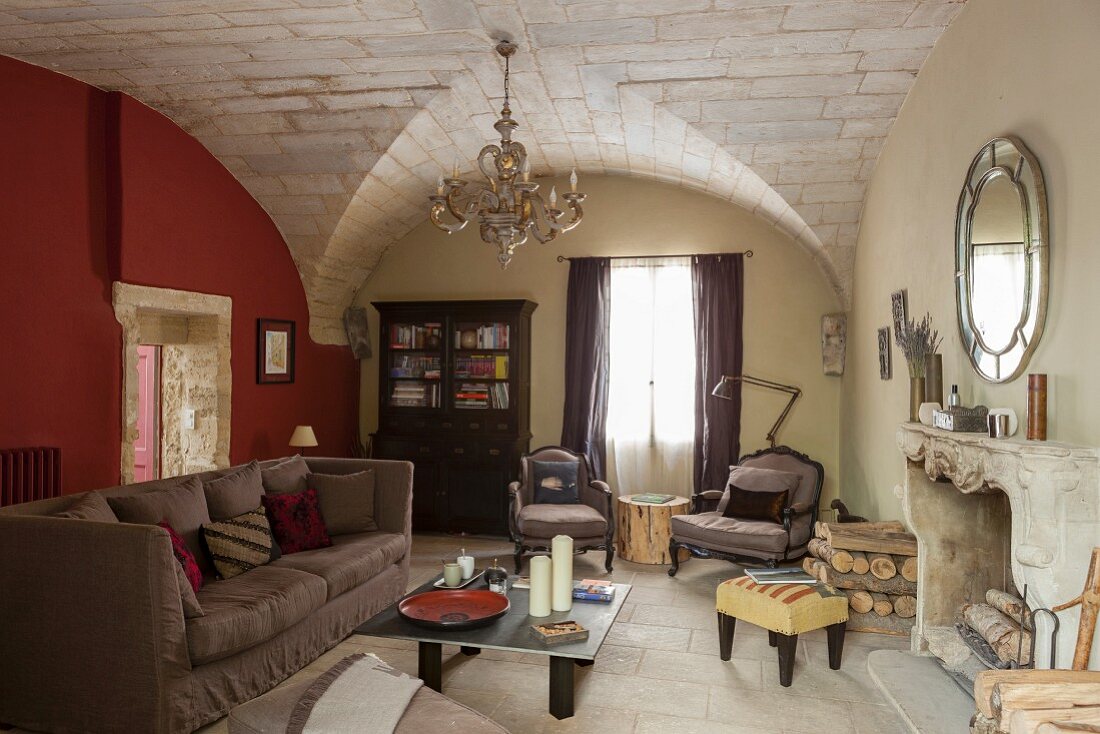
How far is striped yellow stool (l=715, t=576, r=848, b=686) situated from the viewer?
367cm

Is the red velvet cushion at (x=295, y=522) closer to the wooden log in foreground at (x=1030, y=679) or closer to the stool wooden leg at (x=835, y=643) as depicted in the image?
the stool wooden leg at (x=835, y=643)

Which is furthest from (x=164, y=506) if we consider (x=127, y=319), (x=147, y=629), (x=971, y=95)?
(x=971, y=95)

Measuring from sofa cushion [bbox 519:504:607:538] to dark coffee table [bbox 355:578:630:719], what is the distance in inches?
77.2

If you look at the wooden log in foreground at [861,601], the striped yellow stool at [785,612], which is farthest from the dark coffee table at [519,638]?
the wooden log in foreground at [861,601]

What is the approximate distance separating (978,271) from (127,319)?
15.6ft

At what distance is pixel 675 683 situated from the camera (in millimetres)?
3729

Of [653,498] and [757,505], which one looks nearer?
[757,505]

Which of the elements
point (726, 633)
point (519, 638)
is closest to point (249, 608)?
point (519, 638)

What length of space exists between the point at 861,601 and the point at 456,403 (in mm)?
3766

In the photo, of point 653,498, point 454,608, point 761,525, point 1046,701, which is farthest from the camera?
point 653,498

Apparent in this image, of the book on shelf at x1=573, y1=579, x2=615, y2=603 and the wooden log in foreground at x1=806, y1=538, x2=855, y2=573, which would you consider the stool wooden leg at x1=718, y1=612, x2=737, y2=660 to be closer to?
the book on shelf at x1=573, y1=579, x2=615, y2=603

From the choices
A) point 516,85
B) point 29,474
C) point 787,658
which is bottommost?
point 787,658

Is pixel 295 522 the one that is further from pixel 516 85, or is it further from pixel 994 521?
pixel 994 521

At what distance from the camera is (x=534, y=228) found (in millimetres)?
4090
